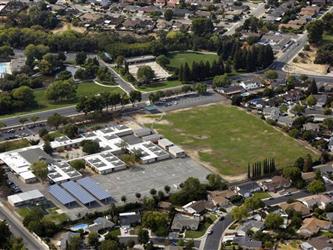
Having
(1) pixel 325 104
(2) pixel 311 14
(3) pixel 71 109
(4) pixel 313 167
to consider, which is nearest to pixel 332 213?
(4) pixel 313 167

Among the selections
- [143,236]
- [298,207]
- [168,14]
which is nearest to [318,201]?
[298,207]

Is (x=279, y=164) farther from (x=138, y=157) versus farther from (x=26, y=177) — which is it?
(x=26, y=177)

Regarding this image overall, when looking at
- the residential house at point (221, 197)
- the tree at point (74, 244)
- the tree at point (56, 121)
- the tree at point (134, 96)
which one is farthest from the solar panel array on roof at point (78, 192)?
the tree at point (134, 96)

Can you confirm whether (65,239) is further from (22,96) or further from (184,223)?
(22,96)

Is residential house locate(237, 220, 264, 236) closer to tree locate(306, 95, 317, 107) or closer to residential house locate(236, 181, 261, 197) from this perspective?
residential house locate(236, 181, 261, 197)

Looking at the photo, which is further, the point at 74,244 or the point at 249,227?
the point at 249,227

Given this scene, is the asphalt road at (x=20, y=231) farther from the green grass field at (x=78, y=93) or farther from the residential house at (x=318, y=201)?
the green grass field at (x=78, y=93)
